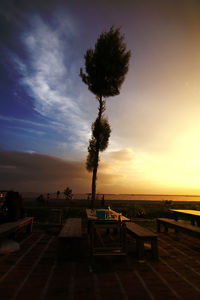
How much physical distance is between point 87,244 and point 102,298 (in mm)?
Answer: 3239

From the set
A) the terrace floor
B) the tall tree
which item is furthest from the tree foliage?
the terrace floor

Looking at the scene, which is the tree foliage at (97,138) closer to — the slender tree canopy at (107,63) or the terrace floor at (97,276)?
the slender tree canopy at (107,63)

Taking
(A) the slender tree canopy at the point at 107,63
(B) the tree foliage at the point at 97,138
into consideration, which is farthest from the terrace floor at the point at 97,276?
(A) the slender tree canopy at the point at 107,63

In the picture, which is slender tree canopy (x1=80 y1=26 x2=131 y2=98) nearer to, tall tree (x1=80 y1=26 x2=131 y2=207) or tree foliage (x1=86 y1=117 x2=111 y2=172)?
tall tree (x1=80 y1=26 x2=131 y2=207)

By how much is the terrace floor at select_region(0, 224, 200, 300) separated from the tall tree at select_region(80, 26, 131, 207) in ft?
29.7

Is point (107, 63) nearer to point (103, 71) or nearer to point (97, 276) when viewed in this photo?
point (103, 71)

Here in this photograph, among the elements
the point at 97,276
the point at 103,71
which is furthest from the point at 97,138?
the point at 97,276

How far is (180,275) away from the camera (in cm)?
355

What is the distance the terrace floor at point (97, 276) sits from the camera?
9.20ft

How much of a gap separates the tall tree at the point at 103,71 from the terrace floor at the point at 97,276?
9060mm

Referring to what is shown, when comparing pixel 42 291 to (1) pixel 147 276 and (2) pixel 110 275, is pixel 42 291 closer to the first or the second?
(2) pixel 110 275

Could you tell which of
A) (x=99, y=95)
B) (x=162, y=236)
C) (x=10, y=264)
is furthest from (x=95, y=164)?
(x=10, y=264)

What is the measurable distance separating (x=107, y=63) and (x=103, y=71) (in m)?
0.64

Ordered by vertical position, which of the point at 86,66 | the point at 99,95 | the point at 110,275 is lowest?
the point at 110,275
